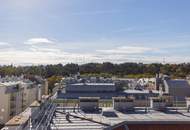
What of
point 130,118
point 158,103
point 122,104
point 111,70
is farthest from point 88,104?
point 111,70

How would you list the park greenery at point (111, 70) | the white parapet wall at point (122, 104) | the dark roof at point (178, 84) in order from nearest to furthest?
the white parapet wall at point (122, 104), the dark roof at point (178, 84), the park greenery at point (111, 70)

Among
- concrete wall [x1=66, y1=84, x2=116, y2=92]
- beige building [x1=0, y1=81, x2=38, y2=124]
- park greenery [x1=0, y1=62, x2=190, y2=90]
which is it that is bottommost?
beige building [x1=0, y1=81, x2=38, y2=124]

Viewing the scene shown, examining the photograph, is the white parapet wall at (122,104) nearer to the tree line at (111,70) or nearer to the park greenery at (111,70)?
the park greenery at (111,70)

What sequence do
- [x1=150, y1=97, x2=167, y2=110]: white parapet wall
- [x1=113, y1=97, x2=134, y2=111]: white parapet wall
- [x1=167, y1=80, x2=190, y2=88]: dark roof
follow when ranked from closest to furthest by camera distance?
[x1=113, y1=97, x2=134, y2=111]: white parapet wall → [x1=150, y1=97, x2=167, y2=110]: white parapet wall → [x1=167, y1=80, x2=190, y2=88]: dark roof

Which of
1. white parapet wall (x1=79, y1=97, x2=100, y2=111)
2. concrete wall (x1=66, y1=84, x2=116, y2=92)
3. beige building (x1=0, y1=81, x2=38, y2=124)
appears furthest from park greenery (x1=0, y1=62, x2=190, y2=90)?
white parapet wall (x1=79, y1=97, x2=100, y2=111)

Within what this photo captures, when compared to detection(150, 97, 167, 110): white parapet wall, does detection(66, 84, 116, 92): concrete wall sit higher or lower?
higher

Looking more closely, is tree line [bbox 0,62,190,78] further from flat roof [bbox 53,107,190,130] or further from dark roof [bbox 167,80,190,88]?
flat roof [bbox 53,107,190,130]

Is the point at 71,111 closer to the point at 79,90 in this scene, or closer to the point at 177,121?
the point at 177,121

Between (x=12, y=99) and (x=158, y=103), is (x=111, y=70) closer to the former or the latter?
(x=12, y=99)

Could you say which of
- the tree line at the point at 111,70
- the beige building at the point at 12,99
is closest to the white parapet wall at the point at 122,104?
the beige building at the point at 12,99
